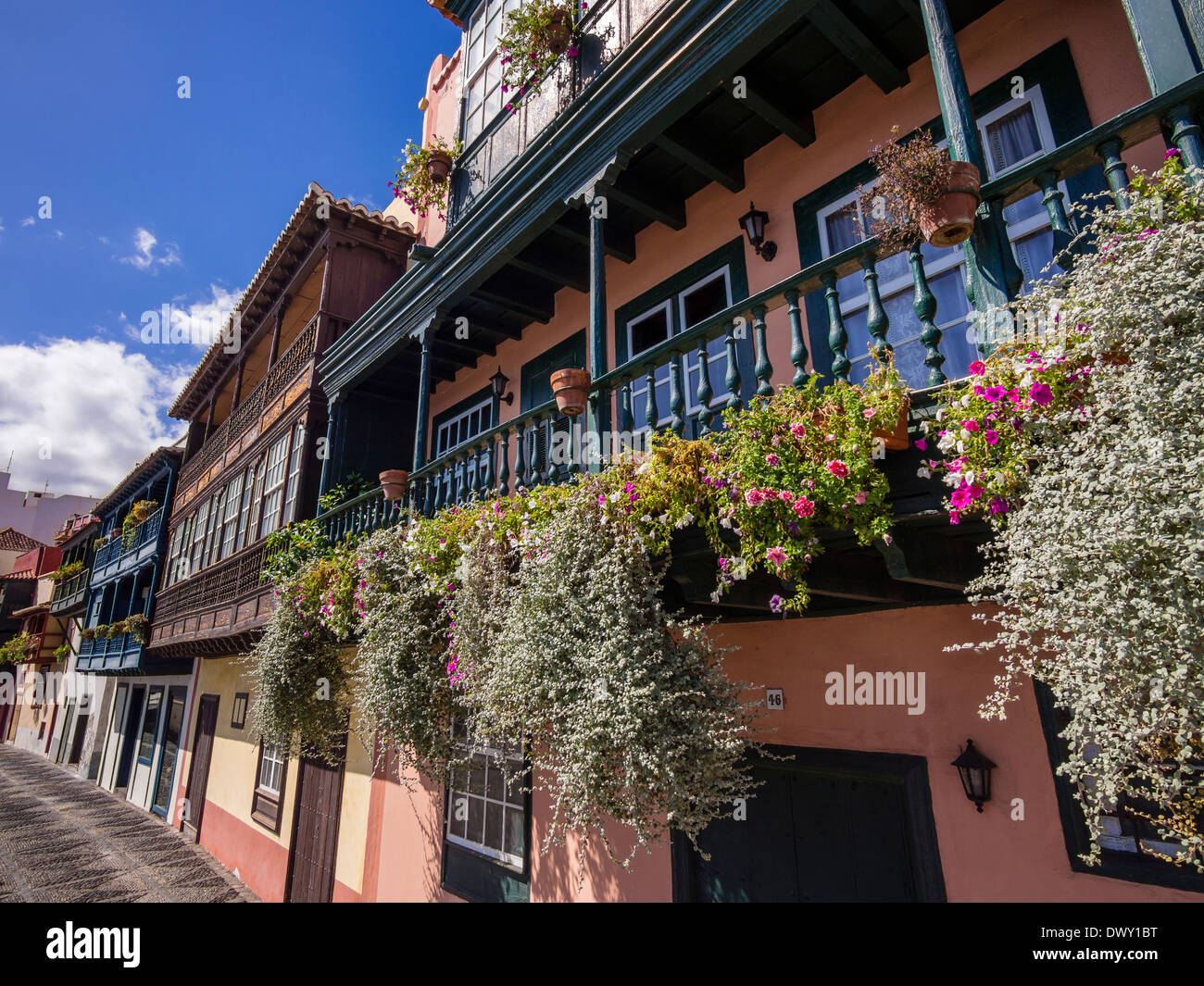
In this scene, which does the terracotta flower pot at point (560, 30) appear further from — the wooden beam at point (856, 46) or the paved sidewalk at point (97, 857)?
the paved sidewalk at point (97, 857)

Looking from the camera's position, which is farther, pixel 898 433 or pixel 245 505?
pixel 245 505

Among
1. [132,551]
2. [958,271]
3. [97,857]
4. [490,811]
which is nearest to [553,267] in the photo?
[958,271]

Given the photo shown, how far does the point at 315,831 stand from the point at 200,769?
718 centimetres

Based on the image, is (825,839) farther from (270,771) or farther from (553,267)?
(270,771)

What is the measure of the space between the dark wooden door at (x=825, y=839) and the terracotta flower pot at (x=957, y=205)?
300cm

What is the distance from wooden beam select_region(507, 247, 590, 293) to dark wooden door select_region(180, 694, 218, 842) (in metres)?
12.7

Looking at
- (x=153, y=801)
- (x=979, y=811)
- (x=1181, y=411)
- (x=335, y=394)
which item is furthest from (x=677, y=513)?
(x=153, y=801)

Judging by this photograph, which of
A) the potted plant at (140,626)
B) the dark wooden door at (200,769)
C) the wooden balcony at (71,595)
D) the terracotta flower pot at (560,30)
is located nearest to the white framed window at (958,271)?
the terracotta flower pot at (560,30)

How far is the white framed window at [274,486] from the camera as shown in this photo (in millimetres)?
10414

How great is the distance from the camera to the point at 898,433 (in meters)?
2.81

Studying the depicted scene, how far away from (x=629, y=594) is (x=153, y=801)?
19.7 meters
